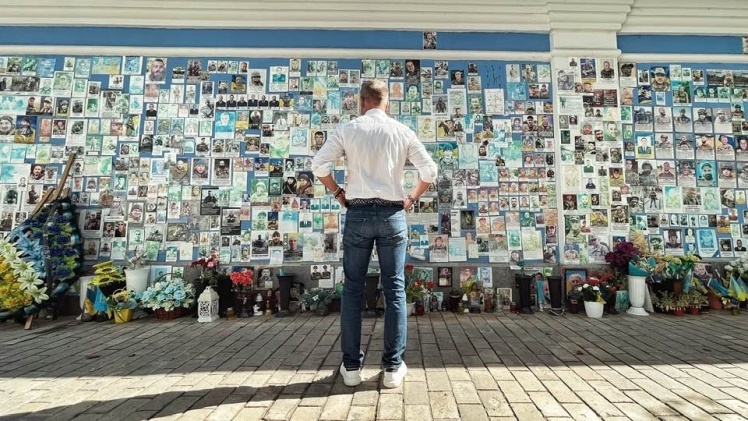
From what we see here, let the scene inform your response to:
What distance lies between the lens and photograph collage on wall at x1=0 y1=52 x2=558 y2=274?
5105mm

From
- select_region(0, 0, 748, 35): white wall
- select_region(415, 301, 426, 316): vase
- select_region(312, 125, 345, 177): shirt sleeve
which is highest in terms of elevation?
select_region(0, 0, 748, 35): white wall

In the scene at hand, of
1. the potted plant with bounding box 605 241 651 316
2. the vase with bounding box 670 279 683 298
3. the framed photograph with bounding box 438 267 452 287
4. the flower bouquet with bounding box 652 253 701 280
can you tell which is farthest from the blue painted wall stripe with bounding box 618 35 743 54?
the framed photograph with bounding box 438 267 452 287

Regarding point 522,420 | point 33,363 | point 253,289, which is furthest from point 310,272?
point 522,420

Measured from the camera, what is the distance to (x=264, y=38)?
17.9ft

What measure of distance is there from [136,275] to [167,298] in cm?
62

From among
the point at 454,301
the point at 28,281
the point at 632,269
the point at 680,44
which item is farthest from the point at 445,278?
the point at 28,281

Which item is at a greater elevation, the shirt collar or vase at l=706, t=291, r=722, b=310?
the shirt collar

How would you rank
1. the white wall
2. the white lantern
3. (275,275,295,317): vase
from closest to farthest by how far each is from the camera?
the white lantern
(275,275,295,317): vase
the white wall

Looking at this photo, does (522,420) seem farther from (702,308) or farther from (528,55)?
(528,55)

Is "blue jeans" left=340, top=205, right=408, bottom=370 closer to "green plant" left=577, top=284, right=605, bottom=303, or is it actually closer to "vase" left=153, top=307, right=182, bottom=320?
"vase" left=153, top=307, right=182, bottom=320

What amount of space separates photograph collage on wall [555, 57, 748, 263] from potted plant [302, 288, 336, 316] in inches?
130

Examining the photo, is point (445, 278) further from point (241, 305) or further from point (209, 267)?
point (209, 267)

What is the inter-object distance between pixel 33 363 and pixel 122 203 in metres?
2.66

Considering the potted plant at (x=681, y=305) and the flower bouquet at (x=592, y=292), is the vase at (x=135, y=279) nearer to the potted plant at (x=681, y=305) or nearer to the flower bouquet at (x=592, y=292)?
the flower bouquet at (x=592, y=292)
